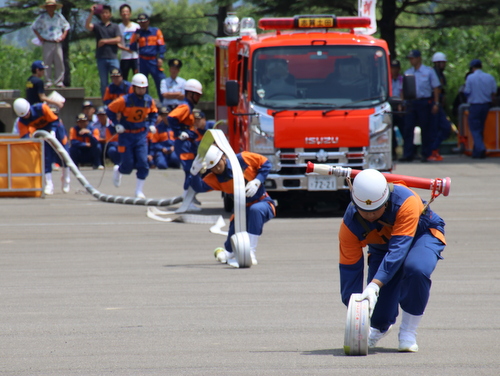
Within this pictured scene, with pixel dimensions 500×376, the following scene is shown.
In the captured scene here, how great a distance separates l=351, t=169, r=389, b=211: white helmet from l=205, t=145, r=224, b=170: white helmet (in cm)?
438

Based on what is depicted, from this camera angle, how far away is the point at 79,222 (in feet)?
46.8

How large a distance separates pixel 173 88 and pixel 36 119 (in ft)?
14.3

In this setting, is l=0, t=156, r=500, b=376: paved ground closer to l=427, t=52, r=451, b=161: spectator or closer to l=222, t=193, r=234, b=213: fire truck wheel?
l=222, t=193, r=234, b=213: fire truck wheel

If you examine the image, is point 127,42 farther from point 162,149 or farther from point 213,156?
point 213,156

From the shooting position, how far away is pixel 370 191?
19.6ft

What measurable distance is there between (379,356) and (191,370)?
1296 mm

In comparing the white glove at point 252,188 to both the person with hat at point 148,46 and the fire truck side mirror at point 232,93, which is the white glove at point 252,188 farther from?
the person with hat at point 148,46

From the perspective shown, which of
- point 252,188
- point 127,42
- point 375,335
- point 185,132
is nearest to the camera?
point 375,335

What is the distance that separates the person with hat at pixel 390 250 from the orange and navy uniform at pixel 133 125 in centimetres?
1034

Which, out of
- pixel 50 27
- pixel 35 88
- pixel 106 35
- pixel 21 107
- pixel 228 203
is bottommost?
pixel 228 203

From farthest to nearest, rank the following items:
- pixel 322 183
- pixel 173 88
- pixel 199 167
→ pixel 173 88
pixel 322 183
pixel 199 167

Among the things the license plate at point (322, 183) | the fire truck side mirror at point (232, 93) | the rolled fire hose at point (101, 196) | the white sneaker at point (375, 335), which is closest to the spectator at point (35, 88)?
the rolled fire hose at point (101, 196)

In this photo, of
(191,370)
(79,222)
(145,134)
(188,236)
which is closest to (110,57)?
(145,134)

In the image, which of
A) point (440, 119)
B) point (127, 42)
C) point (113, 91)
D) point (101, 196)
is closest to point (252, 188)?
point (101, 196)
